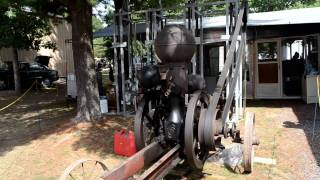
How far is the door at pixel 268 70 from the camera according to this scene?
13391mm

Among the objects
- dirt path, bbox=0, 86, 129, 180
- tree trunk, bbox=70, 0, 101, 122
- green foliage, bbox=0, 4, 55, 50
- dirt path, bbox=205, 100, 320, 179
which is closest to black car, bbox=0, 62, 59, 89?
green foliage, bbox=0, 4, 55, 50

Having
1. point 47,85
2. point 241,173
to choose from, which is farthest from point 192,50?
point 47,85

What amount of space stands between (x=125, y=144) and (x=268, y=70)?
8165mm

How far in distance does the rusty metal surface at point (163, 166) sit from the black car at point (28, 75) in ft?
58.0

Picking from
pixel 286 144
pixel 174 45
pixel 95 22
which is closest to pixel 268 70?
pixel 286 144

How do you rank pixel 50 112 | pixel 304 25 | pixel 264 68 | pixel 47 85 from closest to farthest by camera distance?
pixel 304 25 < pixel 50 112 < pixel 264 68 < pixel 47 85

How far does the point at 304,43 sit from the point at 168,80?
905 centimetres

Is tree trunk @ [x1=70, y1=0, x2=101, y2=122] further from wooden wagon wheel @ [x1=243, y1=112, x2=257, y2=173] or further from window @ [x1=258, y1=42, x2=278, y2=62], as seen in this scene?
window @ [x1=258, y1=42, x2=278, y2=62]

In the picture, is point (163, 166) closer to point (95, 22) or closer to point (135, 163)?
point (135, 163)

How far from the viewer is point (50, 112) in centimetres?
1263

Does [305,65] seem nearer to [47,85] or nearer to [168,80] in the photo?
[168,80]

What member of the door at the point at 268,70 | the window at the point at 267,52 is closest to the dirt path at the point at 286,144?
the door at the point at 268,70

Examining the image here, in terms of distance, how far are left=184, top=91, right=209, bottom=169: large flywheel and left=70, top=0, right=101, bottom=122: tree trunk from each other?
16.7ft

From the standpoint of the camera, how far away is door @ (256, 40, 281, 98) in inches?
527
